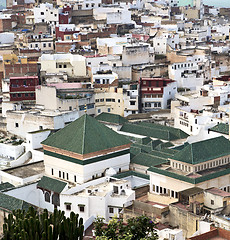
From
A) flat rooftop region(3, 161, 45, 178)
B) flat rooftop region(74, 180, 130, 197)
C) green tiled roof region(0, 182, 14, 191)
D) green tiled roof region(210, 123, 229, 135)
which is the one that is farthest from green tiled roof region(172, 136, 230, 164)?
green tiled roof region(0, 182, 14, 191)

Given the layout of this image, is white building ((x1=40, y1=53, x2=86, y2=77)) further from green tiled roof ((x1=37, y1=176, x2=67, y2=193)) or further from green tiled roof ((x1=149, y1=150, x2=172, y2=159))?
green tiled roof ((x1=37, y1=176, x2=67, y2=193))

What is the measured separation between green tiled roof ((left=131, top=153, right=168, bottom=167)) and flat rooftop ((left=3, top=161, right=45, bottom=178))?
18.2 feet

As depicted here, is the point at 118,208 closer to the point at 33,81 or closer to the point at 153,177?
the point at 153,177

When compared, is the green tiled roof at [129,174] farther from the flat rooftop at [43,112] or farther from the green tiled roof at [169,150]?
the flat rooftop at [43,112]

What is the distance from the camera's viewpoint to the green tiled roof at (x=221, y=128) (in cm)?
4269

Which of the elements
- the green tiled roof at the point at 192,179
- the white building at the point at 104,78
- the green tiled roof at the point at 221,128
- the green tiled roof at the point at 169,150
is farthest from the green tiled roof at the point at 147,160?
the white building at the point at 104,78

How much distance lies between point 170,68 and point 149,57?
373 centimetres

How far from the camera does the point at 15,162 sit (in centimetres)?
4191

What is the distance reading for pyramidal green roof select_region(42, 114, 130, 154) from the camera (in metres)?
36.4

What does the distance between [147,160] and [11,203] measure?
366 inches

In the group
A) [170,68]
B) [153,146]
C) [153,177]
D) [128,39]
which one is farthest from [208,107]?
[128,39]

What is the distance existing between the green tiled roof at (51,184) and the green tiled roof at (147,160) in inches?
218

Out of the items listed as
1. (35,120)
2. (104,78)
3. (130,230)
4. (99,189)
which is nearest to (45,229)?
(130,230)

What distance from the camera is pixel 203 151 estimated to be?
3547cm
